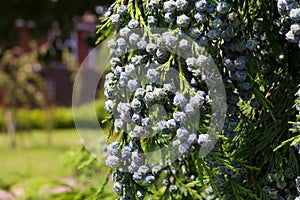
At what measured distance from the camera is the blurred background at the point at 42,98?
2.73 meters

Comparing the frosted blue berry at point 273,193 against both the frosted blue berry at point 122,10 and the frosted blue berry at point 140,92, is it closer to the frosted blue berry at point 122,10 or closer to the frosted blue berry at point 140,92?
the frosted blue berry at point 140,92

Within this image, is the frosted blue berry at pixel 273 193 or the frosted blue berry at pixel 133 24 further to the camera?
the frosted blue berry at pixel 273 193

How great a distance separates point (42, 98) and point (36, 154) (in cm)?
339

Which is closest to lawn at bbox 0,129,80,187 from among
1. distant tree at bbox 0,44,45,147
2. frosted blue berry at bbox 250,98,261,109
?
distant tree at bbox 0,44,45,147

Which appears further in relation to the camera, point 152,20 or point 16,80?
point 16,80

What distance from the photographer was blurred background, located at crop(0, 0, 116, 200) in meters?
2.73

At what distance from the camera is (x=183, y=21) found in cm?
99

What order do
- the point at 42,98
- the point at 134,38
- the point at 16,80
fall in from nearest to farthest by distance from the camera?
the point at 134,38, the point at 16,80, the point at 42,98

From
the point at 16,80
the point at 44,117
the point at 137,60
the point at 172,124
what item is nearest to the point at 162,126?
the point at 172,124

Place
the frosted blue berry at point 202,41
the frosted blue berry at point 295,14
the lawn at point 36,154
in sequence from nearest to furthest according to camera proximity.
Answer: the frosted blue berry at point 295,14 → the frosted blue berry at point 202,41 → the lawn at point 36,154

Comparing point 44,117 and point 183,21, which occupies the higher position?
point 183,21

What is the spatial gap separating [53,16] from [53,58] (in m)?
0.46

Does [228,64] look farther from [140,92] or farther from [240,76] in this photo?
[140,92]

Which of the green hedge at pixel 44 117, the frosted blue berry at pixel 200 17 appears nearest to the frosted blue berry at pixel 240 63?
the frosted blue berry at pixel 200 17
